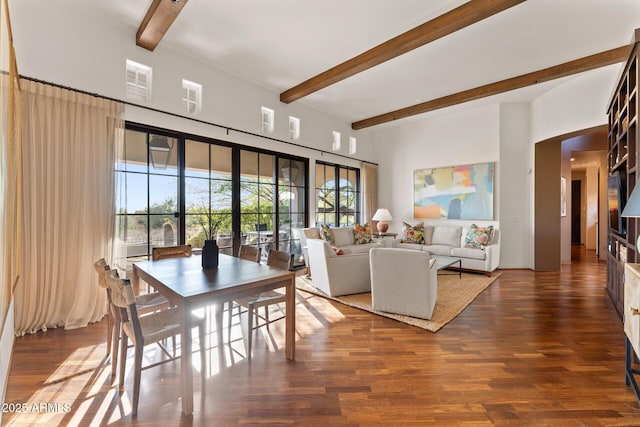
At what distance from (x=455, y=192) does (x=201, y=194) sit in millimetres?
5195

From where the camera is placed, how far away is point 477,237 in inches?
217

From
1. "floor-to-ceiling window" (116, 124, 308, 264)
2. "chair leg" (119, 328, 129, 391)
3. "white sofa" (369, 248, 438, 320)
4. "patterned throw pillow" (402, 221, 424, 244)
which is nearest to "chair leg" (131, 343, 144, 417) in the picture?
"chair leg" (119, 328, 129, 391)

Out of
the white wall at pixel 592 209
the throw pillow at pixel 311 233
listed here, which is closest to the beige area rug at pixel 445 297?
the throw pillow at pixel 311 233

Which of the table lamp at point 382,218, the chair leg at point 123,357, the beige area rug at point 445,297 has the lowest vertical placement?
the beige area rug at point 445,297

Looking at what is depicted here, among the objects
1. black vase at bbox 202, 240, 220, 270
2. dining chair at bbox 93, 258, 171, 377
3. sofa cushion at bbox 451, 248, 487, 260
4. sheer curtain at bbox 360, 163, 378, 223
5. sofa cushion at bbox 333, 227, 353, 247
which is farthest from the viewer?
sheer curtain at bbox 360, 163, 378, 223

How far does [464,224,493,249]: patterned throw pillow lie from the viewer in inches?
214

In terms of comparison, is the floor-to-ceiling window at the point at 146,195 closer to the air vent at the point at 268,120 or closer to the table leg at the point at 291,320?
the air vent at the point at 268,120

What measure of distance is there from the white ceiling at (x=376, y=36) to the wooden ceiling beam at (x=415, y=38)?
0.26 ft

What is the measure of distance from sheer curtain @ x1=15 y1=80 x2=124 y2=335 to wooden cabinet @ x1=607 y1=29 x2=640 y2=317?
16.1 ft

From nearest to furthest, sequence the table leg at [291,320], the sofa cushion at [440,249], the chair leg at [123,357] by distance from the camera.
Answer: the chair leg at [123,357] < the table leg at [291,320] < the sofa cushion at [440,249]

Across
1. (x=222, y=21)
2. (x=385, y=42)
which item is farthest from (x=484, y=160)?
(x=222, y=21)

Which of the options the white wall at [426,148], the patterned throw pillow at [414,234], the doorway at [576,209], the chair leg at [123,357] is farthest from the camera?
the doorway at [576,209]

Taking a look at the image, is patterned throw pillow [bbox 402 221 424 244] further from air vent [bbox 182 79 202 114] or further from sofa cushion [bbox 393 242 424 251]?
air vent [bbox 182 79 202 114]

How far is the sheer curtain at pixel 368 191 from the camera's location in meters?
7.32
